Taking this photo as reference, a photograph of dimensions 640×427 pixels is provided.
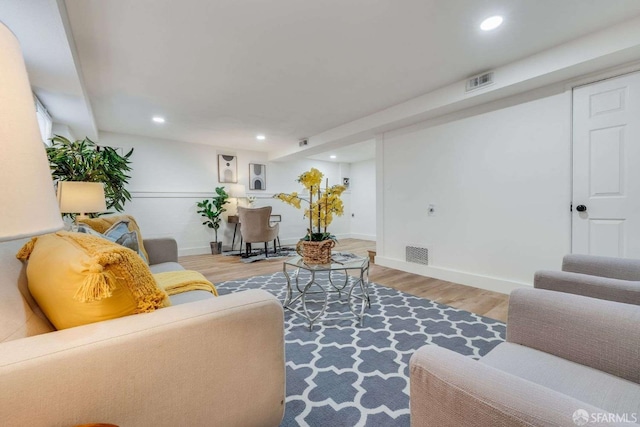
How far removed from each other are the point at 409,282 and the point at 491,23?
8.24ft

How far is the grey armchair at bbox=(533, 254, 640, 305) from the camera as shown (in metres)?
1.11

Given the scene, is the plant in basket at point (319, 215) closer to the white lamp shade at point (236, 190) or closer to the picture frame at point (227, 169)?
the white lamp shade at point (236, 190)

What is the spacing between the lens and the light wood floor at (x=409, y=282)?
2.46 metres

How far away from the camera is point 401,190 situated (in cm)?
374

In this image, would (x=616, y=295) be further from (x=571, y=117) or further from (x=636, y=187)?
(x=571, y=117)

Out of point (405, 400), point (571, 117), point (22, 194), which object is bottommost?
point (405, 400)

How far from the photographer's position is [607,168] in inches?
86.5

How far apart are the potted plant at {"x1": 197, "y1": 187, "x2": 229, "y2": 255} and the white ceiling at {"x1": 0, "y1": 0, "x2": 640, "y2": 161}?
6.70 feet

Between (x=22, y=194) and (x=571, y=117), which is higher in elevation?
(x=571, y=117)

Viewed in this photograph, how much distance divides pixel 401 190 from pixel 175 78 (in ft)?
9.67

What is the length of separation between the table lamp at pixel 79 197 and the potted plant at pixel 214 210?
2.79 meters

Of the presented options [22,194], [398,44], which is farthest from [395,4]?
[22,194]

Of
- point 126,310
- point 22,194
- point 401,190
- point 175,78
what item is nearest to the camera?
point 22,194

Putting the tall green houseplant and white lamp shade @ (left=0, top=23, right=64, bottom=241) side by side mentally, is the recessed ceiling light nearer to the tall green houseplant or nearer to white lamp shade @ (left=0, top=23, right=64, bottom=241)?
white lamp shade @ (left=0, top=23, right=64, bottom=241)
